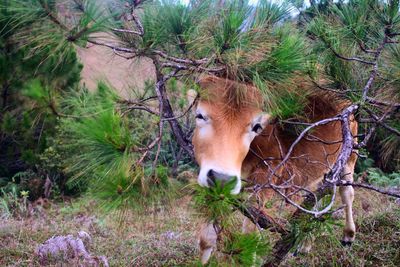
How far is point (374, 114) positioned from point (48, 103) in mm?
1976

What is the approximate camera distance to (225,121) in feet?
11.4

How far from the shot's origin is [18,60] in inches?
294

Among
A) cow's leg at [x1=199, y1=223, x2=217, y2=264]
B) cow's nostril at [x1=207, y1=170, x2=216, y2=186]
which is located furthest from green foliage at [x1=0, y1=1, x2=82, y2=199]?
cow's nostril at [x1=207, y1=170, x2=216, y2=186]

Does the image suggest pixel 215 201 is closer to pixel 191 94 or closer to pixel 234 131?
pixel 191 94

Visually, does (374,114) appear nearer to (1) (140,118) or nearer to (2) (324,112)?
(2) (324,112)

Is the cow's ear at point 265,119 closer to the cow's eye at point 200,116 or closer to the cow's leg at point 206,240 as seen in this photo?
the cow's eye at point 200,116

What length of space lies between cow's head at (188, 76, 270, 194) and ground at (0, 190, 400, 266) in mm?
803

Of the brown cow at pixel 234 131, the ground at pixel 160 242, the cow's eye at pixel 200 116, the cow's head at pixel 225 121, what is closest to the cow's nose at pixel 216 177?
the brown cow at pixel 234 131

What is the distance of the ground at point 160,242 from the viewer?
473 cm

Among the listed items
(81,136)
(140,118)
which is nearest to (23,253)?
(140,118)

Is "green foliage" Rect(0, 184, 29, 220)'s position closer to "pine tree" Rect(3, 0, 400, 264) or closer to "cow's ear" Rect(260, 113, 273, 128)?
"pine tree" Rect(3, 0, 400, 264)

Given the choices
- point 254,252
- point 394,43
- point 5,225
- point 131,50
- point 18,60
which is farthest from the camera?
point 18,60

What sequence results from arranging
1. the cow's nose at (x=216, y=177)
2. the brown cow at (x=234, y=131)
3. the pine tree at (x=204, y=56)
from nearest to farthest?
the pine tree at (x=204, y=56) < the cow's nose at (x=216, y=177) < the brown cow at (x=234, y=131)

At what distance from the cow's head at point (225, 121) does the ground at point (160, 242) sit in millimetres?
803
